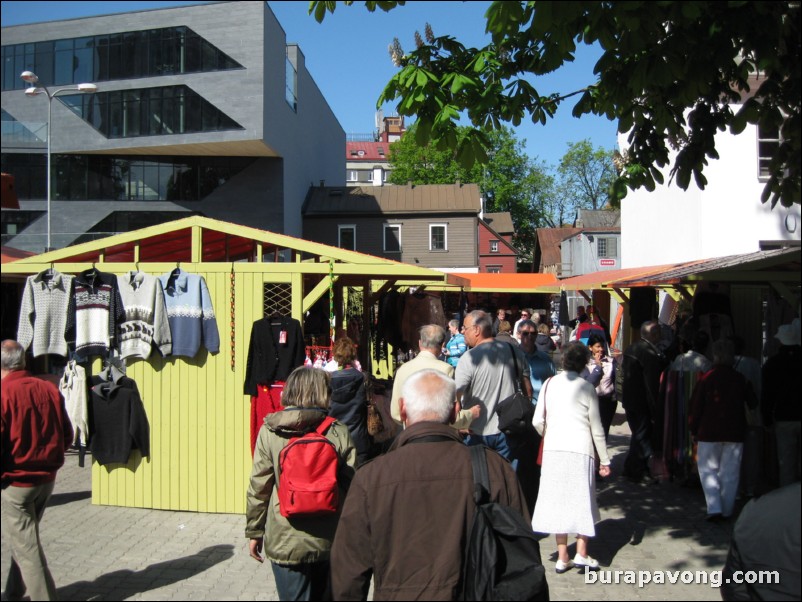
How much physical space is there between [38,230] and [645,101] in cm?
2770

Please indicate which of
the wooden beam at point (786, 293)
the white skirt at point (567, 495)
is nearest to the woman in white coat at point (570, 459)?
the white skirt at point (567, 495)

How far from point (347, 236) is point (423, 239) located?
385 cm

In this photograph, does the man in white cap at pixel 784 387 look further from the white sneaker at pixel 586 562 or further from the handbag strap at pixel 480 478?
the handbag strap at pixel 480 478

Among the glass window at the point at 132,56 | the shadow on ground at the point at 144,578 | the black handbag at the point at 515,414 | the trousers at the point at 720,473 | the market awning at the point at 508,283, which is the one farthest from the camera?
the glass window at the point at 132,56

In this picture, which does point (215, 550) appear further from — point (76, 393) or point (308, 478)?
point (308, 478)

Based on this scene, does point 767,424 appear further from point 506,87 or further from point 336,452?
point 336,452

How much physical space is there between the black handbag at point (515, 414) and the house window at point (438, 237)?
3118 cm

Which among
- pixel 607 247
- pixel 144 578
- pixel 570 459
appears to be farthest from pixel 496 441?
pixel 607 247

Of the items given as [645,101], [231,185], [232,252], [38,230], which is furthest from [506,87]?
[38,230]

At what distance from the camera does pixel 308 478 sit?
362cm

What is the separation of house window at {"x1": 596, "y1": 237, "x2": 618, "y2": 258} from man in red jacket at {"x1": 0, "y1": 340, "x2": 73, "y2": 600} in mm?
36822

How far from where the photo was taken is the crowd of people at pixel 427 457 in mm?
2840

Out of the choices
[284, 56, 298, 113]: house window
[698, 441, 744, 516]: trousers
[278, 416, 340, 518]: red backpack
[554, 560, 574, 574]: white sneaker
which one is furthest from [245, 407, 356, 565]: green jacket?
[284, 56, 298, 113]: house window

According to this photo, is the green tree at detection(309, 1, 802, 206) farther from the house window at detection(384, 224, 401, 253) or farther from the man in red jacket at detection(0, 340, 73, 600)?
the house window at detection(384, 224, 401, 253)
